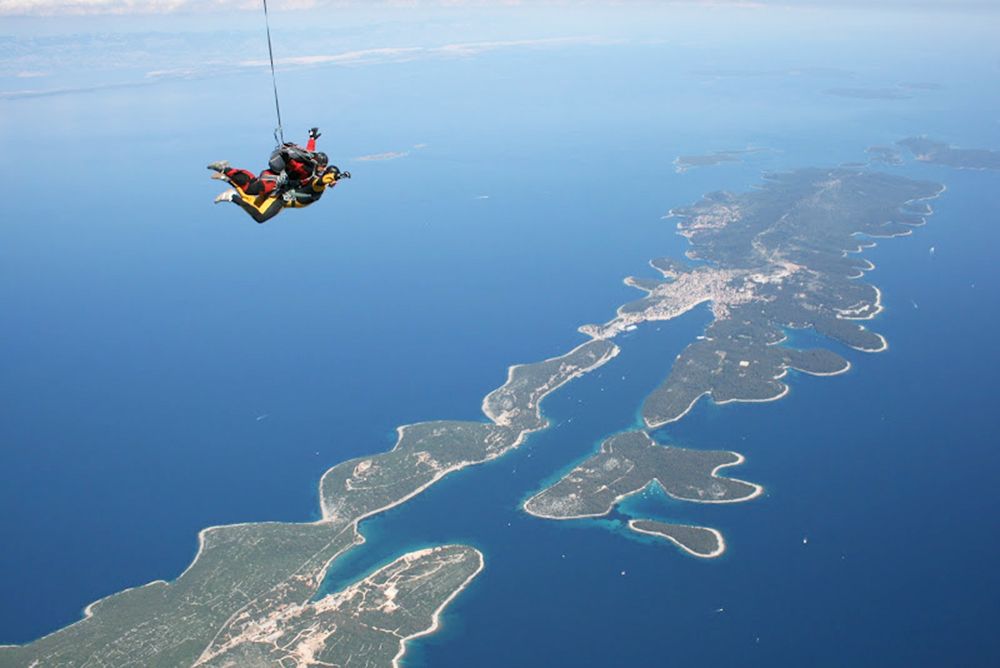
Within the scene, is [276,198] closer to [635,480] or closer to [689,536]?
[689,536]

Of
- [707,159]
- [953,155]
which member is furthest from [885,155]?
[707,159]

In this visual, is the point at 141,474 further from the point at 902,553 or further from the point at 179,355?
the point at 902,553

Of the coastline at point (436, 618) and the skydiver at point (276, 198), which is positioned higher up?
the skydiver at point (276, 198)

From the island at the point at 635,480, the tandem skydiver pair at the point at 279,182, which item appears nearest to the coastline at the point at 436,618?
the island at the point at 635,480

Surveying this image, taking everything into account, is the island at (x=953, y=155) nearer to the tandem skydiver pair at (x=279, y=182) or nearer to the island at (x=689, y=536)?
the island at (x=689, y=536)

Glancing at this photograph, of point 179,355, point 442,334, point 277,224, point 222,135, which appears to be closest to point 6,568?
point 179,355

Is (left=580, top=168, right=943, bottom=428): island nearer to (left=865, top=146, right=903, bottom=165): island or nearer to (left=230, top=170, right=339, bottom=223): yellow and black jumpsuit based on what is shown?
(left=865, top=146, right=903, bottom=165): island
